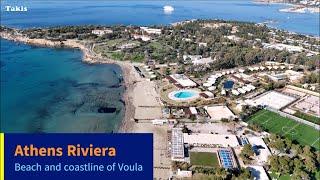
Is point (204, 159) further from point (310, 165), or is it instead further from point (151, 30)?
point (151, 30)

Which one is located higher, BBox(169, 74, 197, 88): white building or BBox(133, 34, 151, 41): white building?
BBox(133, 34, 151, 41): white building

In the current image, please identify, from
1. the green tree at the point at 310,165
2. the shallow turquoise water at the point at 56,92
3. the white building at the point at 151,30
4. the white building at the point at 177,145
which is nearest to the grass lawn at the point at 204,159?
the white building at the point at 177,145

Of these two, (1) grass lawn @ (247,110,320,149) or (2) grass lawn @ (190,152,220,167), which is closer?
(2) grass lawn @ (190,152,220,167)

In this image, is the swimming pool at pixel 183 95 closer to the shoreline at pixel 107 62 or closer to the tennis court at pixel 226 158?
the shoreline at pixel 107 62

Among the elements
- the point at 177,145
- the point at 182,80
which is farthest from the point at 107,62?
the point at 177,145

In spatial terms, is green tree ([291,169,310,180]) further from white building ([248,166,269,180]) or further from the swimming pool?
the swimming pool

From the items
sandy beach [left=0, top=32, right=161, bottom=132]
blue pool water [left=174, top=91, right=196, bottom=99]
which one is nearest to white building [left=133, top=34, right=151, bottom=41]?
sandy beach [left=0, top=32, right=161, bottom=132]
